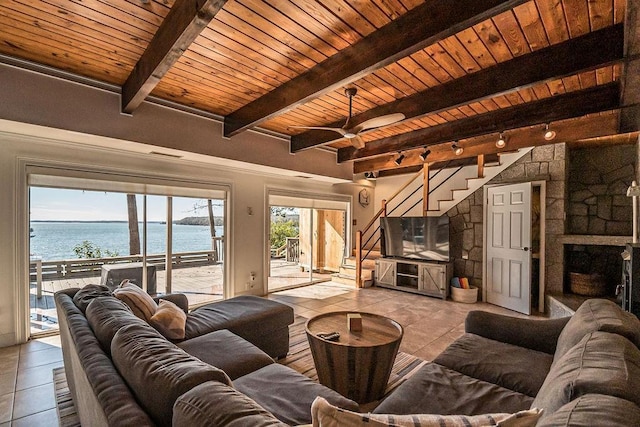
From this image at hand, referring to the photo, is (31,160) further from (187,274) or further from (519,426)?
(519,426)

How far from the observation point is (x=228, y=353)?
2178 millimetres

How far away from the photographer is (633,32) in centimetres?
186

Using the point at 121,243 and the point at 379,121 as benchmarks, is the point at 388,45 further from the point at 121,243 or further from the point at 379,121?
the point at 121,243

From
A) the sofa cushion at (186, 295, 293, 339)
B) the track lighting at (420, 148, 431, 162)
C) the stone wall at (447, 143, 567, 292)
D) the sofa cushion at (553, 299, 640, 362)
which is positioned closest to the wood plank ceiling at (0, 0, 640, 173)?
the stone wall at (447, 143, 567, 292)

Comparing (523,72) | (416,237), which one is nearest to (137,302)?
(523,72)

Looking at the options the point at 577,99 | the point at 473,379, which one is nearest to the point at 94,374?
the point at 473,379

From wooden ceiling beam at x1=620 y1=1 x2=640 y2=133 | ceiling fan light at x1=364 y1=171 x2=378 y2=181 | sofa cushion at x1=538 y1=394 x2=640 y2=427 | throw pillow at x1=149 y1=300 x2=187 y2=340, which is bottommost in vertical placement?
throw pillow at x1=149 y1=300 x2=187 y2=340

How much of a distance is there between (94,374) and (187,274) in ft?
13.0

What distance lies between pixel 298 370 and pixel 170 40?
2931 millimetres

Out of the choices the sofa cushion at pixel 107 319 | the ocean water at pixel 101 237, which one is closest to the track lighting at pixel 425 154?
the ocean water at pixel 101 237

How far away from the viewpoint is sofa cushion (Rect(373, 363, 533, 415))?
1.54m

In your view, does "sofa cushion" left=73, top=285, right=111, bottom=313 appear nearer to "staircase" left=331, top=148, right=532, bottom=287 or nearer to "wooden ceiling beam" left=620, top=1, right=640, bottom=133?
"wooden ceiling beam" left=620, top=1, right=640, bottom=133

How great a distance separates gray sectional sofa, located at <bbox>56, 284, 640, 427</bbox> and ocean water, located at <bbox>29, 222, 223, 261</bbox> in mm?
1993

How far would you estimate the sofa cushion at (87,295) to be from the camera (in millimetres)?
2238
